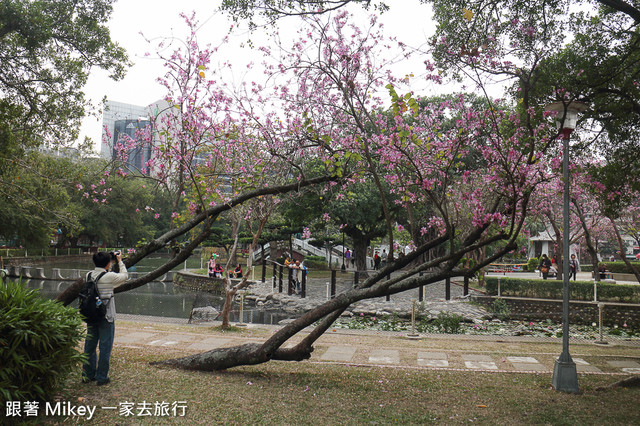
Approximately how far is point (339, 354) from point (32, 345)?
5.02 metres

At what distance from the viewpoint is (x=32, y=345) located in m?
3.82

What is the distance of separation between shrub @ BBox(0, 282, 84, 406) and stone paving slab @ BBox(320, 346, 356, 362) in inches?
163

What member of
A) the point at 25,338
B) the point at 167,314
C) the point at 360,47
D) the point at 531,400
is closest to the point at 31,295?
the point at 25,338

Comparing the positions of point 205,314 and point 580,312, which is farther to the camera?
point 580,312

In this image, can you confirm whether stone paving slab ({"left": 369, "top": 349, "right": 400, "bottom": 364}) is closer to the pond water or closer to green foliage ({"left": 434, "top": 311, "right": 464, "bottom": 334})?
green foliage ({"left": 434, "top": 311, "right": 464, "bottom": 334})

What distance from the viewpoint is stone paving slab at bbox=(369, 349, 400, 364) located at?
24.5 feet

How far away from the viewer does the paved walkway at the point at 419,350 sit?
287 inches

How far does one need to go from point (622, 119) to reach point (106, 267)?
7487 millimetres

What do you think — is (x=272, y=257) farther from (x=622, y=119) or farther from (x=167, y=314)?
(x=622, y=119)

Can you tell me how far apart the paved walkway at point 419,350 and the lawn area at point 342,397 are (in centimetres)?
79

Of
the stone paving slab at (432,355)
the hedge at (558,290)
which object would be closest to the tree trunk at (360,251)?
the hedge at (558,290)

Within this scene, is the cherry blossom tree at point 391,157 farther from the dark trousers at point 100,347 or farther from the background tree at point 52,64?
the background tree at point 52,64

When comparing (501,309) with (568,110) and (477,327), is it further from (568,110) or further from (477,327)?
(568,110)

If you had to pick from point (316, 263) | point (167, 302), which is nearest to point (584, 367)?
point (167, 302)
